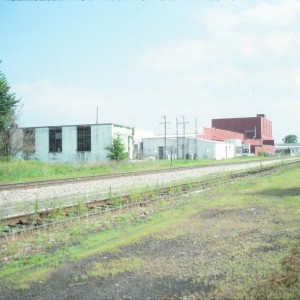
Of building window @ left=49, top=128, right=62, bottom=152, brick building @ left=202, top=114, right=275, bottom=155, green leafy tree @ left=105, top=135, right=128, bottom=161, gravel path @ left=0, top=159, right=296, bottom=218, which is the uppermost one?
brick building @ left=202, top=114, right=275, bottom=155

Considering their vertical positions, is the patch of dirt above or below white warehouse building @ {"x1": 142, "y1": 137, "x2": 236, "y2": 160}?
below

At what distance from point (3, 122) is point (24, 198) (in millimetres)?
18294

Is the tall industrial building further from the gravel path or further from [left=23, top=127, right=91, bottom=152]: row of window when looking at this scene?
the gravel path

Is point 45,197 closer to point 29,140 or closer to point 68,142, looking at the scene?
point 68,142

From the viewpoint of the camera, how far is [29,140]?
58344mm

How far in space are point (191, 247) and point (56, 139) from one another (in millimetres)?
53158

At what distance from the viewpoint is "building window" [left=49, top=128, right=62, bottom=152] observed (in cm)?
5856

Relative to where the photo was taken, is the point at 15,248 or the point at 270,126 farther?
the point at 270,126

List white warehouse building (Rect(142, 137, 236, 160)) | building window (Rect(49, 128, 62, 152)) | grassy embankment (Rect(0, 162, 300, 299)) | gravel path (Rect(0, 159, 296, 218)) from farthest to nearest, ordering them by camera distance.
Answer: white warehouse building (Rect(142, 137, 236, 160)) < building window (Rect(49, 128, 62, 152)) < gravel path (Rect(0, 159, 296, 218)) < grassy embankment (Rect(0, 162, 300, 299))

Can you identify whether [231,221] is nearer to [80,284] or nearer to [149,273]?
[149,273]

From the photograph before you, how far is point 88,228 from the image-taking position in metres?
10.1

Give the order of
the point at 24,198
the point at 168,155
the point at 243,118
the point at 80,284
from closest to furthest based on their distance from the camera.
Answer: the point at 80,284 → the point at 24,198 → the point at 168,155 → the point at 243,118

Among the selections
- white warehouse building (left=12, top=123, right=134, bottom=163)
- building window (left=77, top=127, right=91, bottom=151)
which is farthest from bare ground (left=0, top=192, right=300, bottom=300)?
building window (left=77, top=127, right=91, bottom=151)

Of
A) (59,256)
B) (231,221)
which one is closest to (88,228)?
(59,256)
